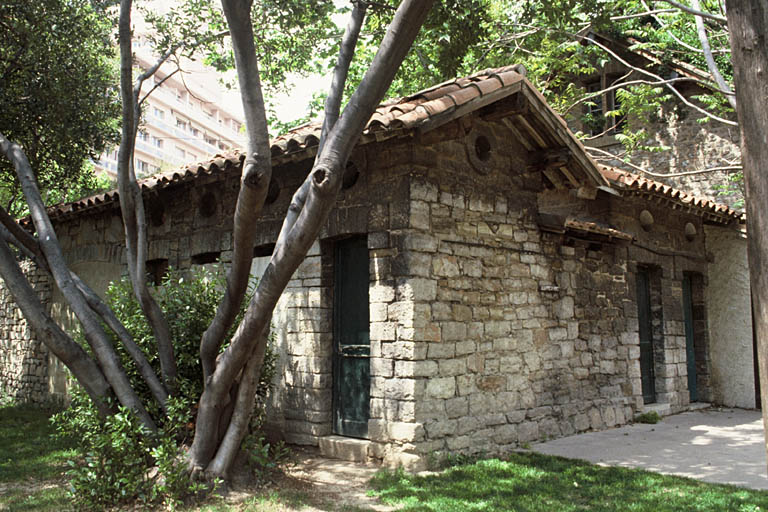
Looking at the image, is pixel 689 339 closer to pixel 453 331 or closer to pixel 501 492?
pixel 453 331

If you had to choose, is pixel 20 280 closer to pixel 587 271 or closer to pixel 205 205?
pixel 205 205

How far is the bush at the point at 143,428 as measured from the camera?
4508mm

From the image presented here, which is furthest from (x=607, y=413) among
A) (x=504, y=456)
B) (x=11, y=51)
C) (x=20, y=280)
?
(x=11, y=51)

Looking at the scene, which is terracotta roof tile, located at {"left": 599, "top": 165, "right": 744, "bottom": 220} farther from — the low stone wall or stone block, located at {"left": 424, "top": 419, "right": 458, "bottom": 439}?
stone block, located at {"left": 424, "top": 419, "right": 458, "bottom": 439}

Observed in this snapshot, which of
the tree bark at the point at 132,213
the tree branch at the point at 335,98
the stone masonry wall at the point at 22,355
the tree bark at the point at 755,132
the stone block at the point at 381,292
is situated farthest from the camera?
the stone masonry wall at the point at 22,355

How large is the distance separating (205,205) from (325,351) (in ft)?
9.25

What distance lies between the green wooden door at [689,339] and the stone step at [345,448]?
21.0ft

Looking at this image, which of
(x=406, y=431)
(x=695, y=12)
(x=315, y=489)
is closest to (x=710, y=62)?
(x=695, y=12)

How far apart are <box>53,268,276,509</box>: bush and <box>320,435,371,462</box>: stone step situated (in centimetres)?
84

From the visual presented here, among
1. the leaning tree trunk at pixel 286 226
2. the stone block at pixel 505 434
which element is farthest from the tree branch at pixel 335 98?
the stone block at pixel 505 434

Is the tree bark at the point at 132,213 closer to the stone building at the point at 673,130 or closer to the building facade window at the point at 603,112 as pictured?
the stone building at the point at 673,130

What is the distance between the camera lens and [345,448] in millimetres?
6129

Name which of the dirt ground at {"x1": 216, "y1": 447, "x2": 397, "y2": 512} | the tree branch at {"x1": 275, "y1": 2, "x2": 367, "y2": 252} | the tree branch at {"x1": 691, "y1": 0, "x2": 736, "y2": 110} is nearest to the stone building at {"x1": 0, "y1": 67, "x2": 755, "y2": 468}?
the dirt ground at {"x1": 216, "y1": 447, "x2": 397, "y2": 512}

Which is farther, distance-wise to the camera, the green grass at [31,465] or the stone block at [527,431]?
the stone block at [527,431]
